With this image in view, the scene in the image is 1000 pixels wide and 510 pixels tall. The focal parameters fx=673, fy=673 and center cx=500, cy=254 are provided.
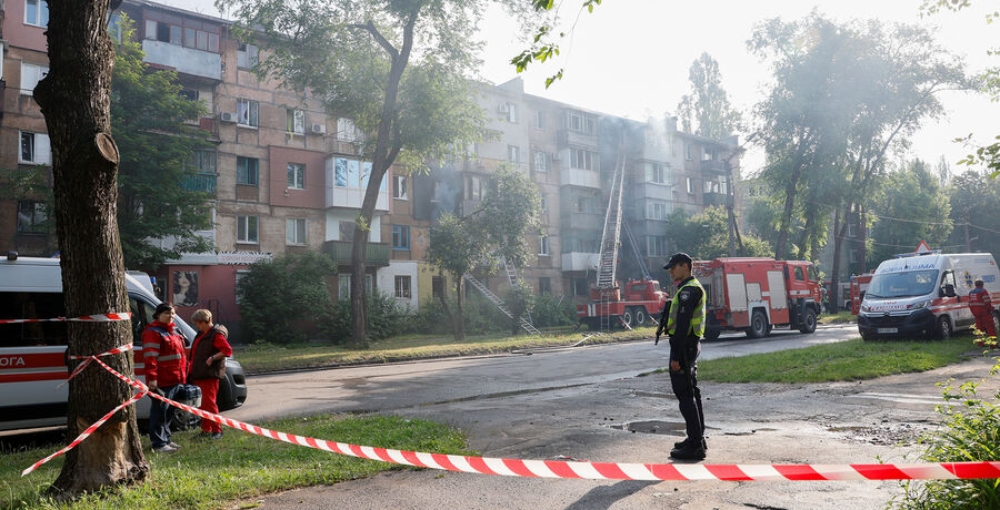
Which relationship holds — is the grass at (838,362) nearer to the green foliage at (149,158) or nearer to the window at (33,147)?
the green foliage at (149,158)

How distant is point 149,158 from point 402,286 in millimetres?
17560

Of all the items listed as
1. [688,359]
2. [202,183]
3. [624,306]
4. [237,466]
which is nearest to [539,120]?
[624,306]

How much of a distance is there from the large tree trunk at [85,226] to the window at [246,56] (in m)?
30.4

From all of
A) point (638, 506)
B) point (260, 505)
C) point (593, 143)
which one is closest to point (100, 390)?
point (260, 505)

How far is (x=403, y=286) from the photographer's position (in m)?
38.6

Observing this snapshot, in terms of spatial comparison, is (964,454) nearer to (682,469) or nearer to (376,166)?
(682,469)

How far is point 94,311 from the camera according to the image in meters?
5.26

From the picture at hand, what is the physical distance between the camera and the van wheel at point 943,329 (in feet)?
56.4

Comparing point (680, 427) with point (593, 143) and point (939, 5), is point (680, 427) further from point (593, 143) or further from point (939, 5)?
point (593, 143)

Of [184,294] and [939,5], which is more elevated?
[939,5]

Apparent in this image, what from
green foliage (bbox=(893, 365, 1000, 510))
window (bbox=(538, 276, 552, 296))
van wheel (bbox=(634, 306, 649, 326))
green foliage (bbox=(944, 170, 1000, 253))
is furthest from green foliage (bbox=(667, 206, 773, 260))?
green foliage (bbox=(893, 365, 1000, 510))

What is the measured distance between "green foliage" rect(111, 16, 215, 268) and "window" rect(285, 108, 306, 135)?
33.5 feet

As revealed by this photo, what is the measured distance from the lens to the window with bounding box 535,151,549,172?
45.9 metres

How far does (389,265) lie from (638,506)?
33.6 metres
